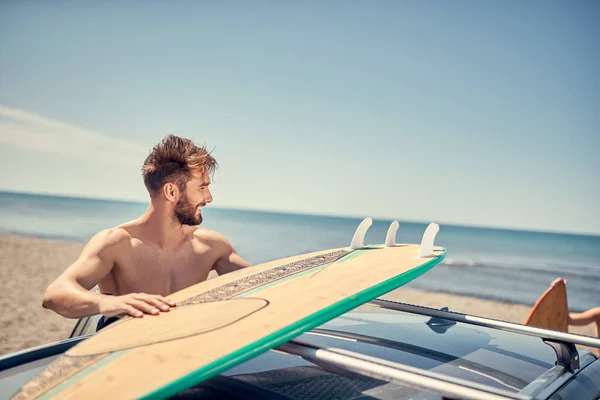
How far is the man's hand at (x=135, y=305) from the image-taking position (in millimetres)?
1707

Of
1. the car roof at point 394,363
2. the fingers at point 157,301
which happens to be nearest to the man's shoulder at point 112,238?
the car roof at point 394,363

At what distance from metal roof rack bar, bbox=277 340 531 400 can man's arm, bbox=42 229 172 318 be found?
765 mm

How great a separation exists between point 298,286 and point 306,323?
0.48 meters

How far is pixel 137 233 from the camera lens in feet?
8.55

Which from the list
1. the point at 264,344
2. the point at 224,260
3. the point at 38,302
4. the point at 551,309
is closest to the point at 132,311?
the point at 264,344

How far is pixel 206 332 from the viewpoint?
147cm

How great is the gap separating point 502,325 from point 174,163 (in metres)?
1.76

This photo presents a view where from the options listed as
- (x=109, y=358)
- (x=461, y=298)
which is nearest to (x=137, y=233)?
(x=109, y=358)

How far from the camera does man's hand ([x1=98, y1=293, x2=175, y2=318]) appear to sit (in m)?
1.71

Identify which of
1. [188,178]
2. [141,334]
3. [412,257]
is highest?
[188,178]

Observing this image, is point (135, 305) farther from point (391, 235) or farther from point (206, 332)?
point (391, 235)

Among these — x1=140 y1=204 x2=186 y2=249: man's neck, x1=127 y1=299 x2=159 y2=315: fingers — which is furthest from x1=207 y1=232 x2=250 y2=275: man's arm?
x1=127 y1=299 x2=159 y2=315: fingers

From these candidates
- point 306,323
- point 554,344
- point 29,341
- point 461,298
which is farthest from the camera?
point 461,298

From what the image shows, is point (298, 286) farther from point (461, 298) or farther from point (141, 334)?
point (461, 298)
